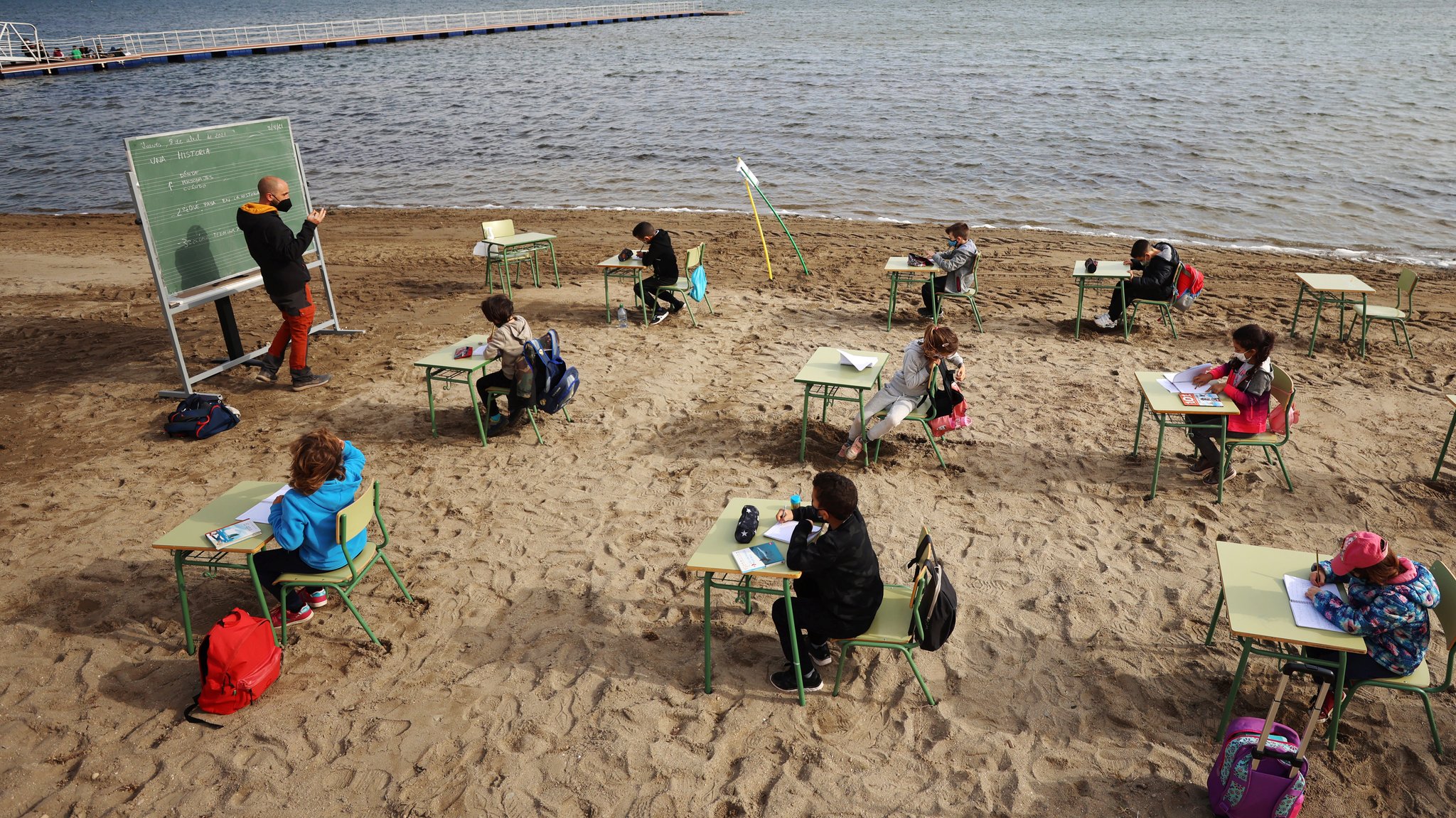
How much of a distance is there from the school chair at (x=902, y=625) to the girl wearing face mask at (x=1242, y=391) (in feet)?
10.2

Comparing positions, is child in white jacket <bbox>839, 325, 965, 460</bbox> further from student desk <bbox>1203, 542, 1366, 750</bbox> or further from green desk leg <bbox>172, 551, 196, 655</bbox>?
green desk leg <bbox>172, 551, 196, 655</bbox>

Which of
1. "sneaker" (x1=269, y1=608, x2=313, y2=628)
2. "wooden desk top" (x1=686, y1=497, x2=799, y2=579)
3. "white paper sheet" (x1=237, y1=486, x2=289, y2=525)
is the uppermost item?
"white paper sheet" (x1=237, y1=486, x2=289, y2=525)

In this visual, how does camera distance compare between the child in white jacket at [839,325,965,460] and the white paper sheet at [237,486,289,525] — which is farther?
the child in white jacket at [839,325,965,460]

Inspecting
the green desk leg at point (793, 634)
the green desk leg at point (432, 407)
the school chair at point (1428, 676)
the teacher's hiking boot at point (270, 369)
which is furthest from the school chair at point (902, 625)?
the teacher's hiking boot at point (270, 369)

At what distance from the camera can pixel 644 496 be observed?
22.0ft

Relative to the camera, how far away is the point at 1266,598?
4.15 meters

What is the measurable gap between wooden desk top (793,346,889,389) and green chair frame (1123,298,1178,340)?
4193mm

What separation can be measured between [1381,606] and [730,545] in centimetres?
301

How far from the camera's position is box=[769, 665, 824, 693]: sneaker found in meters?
4.71

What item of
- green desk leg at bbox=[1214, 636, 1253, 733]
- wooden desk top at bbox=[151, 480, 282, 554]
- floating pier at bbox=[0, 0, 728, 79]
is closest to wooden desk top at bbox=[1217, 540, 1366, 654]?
green desk leg at bbox=[1214, 636, 1253, 733]

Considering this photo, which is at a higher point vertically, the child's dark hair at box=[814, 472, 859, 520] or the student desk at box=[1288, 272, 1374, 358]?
the child's dark hair at box=[814, 472, 859, 520]

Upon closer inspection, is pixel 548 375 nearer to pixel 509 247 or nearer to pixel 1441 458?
pixel 509 247

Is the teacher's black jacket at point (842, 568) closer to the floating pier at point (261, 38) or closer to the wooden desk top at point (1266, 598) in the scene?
the wooden desk top at point (1266, 598)

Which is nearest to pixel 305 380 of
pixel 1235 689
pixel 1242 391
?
pixel 1235 689
